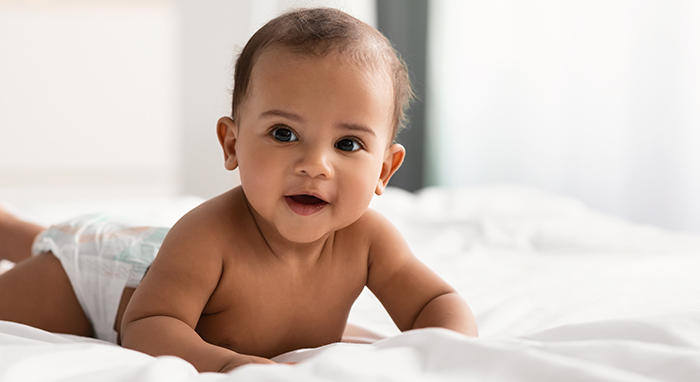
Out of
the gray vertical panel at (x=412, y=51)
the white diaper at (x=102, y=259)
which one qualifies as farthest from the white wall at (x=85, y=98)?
the white diaper at (x=102, y=259)

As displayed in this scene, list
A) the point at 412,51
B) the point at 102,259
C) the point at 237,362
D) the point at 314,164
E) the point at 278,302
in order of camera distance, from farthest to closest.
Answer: the point at 412,51
the point at 102,259
the point at 278,302
the point at 314,164
the point at 237,362

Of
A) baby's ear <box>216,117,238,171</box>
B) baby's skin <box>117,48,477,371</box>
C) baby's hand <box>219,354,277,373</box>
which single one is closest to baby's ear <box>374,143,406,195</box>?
baby's skin <box>117,48,477,371</box>

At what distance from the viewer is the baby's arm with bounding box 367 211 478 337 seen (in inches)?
34.5

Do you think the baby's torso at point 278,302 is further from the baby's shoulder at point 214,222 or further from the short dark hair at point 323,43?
the short dark hair at point 323,43

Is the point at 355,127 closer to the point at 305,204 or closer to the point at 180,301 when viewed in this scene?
the point at 305,204

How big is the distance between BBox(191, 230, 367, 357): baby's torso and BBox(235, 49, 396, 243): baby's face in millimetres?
84

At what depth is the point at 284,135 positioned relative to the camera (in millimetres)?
790

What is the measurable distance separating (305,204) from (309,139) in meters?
0.09

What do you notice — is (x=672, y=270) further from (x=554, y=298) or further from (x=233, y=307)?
(x=233, y=307)

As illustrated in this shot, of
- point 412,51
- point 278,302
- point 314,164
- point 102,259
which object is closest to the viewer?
point 314,164

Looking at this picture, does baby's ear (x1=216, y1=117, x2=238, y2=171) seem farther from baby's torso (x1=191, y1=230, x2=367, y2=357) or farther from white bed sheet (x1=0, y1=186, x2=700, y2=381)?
white bed sheet (x1=0, y1=186, x2=700, y2=381)

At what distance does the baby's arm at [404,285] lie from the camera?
Answer: 877mm

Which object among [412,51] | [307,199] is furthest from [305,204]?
[412,51]

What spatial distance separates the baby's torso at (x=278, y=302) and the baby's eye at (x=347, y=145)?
0.62 ft
